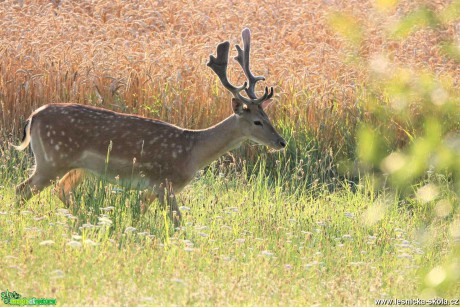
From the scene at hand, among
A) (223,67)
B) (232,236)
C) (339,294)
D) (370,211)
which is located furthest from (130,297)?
→ (223,67)

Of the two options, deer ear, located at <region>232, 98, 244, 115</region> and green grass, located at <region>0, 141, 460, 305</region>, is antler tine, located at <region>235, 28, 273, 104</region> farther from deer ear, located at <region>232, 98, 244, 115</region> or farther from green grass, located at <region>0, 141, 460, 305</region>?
green grass, located at <region>0, 141, 460, 305</region>

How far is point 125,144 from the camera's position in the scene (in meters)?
7.46

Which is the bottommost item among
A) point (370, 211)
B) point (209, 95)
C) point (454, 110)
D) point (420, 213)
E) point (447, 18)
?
point (420, 213)

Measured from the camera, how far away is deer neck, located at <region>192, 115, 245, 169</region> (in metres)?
7.75

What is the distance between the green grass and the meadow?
19mm

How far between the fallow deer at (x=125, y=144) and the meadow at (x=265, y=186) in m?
0.20

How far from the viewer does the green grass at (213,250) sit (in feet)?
16.3

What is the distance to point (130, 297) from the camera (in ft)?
15.4

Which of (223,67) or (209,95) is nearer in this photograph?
(223,67)

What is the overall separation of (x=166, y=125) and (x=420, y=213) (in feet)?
7.99

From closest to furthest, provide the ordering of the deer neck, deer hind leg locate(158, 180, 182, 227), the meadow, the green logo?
the meadow < the green logo < deer hind leg locate(158, 180, 182, 227) < the deer neck

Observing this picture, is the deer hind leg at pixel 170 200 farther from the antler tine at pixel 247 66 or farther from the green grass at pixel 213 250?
the antler tine at pixel 247 66

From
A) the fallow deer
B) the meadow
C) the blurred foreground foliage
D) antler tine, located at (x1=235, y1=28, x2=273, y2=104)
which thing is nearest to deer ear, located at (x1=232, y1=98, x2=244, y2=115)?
the fallow deer

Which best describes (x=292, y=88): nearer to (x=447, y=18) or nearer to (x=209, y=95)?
(x=209, y=95)
